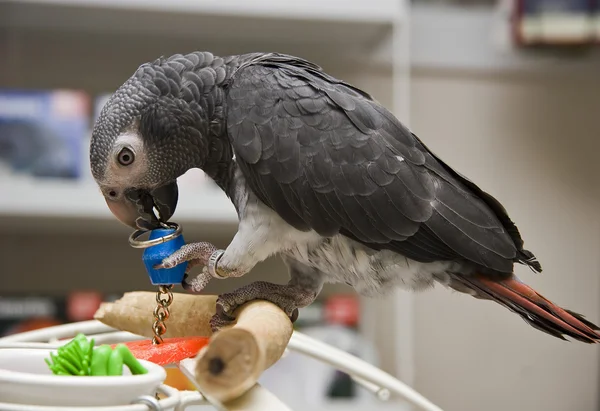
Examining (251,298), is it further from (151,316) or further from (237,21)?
(237,21)

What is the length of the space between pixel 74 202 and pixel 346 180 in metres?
0.71

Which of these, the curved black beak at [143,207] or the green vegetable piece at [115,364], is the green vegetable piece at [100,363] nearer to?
the green vegetable piece at [115,364]

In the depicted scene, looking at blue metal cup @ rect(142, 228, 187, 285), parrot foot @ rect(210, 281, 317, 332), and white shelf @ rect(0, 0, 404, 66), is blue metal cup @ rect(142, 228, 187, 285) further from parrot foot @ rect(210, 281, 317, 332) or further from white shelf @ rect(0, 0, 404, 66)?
white shelf @ rect(0, 0, 404, 66)

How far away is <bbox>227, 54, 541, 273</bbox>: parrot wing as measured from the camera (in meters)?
0.62

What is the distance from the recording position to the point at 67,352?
46cm

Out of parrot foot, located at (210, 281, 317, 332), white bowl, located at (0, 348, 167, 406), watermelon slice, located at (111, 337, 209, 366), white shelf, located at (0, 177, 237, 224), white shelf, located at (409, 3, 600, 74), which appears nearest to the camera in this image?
white bowl, located at (0, 348, 167, 406)

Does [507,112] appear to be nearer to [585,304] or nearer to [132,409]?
[585,304]

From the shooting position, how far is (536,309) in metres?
0.62

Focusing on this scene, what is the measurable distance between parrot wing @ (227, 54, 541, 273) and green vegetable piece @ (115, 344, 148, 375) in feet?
0.73

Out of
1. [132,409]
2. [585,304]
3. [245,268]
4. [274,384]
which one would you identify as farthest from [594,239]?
[132,409]

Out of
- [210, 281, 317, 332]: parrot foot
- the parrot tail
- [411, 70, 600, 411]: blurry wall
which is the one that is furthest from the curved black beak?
[411, 70, 600, 411]: blurry wall

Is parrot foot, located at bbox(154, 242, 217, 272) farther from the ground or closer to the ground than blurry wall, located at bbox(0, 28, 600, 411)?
farther from the ground

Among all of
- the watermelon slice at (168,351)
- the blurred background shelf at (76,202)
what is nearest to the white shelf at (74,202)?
the blurred background shelf at (76,202)

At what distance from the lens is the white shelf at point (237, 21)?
1.16m
